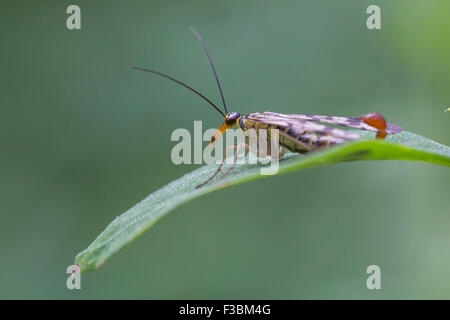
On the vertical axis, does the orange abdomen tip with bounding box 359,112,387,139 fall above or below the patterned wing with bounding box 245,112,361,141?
below

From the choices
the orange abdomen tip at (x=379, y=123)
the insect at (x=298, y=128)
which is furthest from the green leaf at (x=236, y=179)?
the insect at (x=298, y=128)

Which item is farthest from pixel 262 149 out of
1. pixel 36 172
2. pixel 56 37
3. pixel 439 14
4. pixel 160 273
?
pixel 56 37

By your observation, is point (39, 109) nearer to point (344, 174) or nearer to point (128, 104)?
point (128, 104)

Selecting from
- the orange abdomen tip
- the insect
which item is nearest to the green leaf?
the orange abdomen tip

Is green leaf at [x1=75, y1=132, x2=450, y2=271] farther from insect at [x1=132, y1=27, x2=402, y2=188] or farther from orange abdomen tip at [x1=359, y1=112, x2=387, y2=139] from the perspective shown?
insect at [x1=132, y1=27, x2=402, y2=188]

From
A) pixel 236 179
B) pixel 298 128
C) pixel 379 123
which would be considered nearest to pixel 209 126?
pixel 298 128

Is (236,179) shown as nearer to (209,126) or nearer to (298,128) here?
(298,128)
